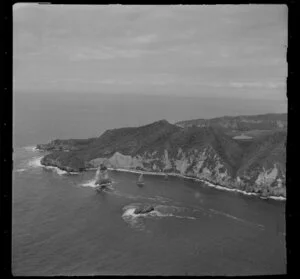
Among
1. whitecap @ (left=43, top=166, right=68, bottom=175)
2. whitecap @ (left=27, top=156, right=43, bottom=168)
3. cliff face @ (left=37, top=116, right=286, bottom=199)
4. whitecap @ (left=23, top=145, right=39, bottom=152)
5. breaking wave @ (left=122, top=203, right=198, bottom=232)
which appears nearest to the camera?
breaking wave @ (left=122, top=203, right=198, bottom=232)

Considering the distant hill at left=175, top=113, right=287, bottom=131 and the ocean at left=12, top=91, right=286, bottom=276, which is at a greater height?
the distant hill at left=175, top=113, right=287, bottom=131

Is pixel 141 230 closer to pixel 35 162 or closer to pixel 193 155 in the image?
pixel 193 155

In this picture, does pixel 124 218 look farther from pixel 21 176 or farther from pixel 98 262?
pixel 21 176

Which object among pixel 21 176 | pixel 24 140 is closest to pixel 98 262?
pixel 21 176

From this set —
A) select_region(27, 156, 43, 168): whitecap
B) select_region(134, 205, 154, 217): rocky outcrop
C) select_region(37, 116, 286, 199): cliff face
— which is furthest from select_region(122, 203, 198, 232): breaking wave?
select_region(27, 156, 43, 168): whitecap

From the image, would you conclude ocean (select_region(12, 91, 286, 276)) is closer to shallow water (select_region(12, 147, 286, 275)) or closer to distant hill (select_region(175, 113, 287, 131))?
shallow water (select_region(12, 147, 286, 275))

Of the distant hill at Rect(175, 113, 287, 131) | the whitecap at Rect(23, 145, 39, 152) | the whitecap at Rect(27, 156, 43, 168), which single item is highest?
the distant hill at Rect(175, 113, 287, 131)

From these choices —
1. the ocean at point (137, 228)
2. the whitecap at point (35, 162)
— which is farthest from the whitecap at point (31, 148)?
the ocean at point (137, 228)
